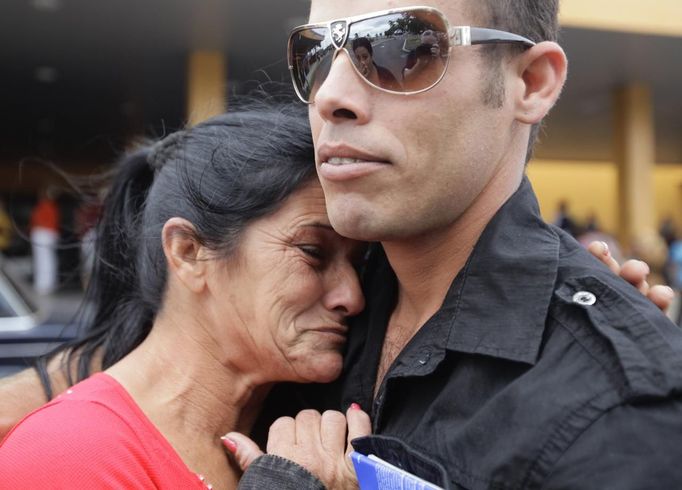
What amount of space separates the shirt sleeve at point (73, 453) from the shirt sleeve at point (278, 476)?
24 cm

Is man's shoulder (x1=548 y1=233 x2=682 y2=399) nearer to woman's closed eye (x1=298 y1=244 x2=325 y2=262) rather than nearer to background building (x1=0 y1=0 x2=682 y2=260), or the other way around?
woman's closed eye (x1=298 y1=244 x2=325 y2=262)

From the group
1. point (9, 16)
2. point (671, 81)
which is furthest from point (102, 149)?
point (671, 81)

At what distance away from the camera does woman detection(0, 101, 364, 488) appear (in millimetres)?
1830

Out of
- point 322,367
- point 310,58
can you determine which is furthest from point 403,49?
point 322,367

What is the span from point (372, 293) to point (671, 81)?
13105 mm

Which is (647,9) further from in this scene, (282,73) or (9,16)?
(282,73)

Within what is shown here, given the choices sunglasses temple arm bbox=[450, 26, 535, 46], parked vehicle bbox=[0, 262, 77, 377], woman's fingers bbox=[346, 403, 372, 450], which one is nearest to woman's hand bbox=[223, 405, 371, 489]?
woman's fingers bbox=[346, 403, 372, 450]

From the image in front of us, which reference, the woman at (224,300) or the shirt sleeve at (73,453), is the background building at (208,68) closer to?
the woman at (224,300)

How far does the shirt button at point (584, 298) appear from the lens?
4.39 ft

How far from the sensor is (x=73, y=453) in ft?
5.30

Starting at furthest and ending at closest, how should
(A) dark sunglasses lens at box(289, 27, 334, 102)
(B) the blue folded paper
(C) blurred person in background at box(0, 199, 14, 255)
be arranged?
(C) blurred person in background at box(0, 199, 14, 255)
(A) dark sunglasses lens at box(289, 27, 334, 102)
(B) the blue folded paper

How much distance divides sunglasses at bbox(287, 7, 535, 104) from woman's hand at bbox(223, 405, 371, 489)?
685 mm

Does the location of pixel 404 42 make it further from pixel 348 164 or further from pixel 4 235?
pixel 4 235

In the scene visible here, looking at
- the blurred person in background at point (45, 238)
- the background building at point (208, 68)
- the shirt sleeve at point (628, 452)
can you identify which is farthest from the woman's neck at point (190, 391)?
the blurred person in background at point (45, 238)
